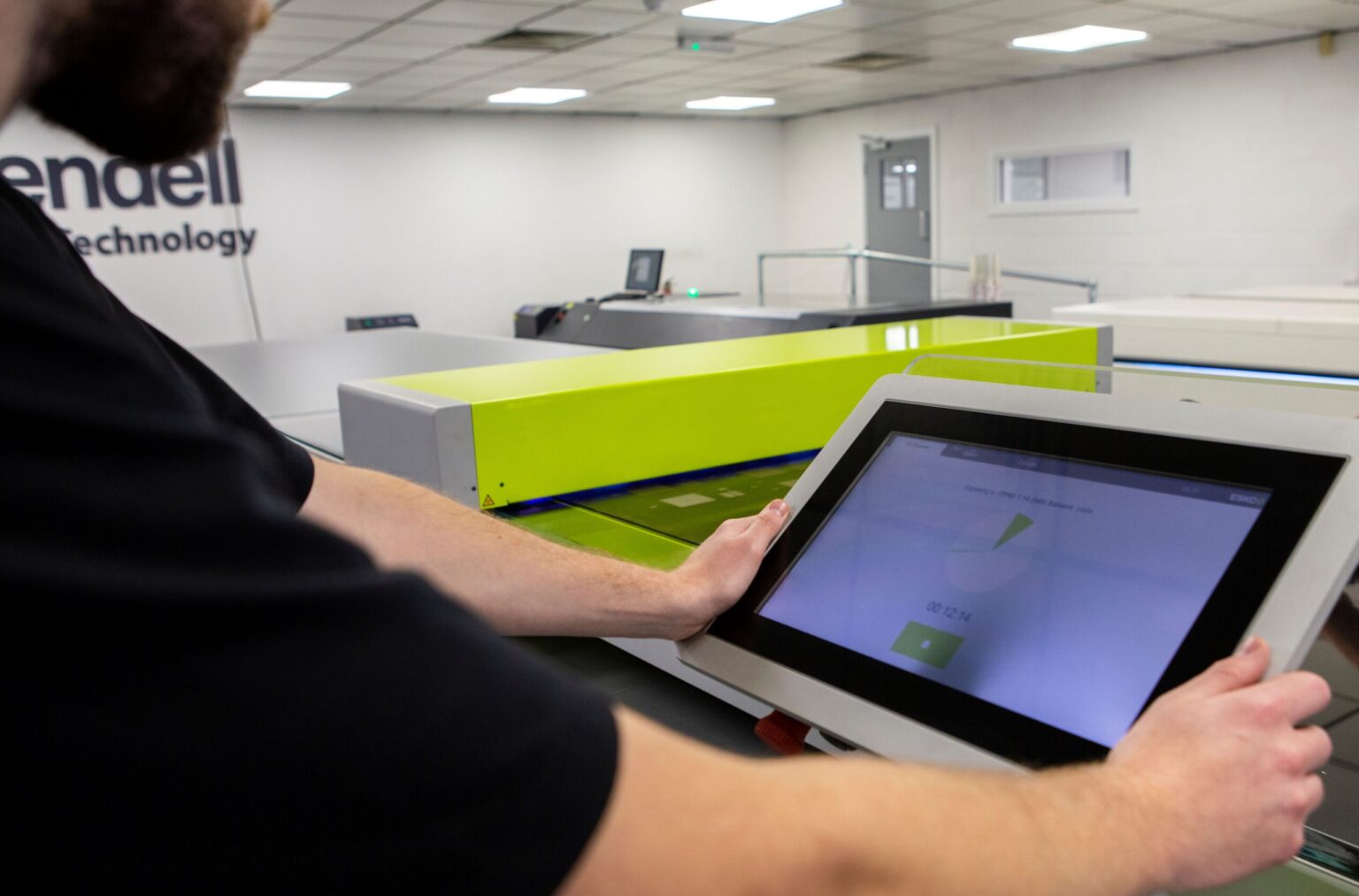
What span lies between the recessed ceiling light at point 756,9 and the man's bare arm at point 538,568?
12.6ft

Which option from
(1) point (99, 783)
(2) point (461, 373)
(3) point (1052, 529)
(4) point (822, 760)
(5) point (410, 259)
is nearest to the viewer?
(1) point (99, 783)

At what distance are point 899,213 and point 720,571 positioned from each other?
7206 mm

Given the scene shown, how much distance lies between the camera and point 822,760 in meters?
0.39

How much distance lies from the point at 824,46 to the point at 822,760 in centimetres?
531

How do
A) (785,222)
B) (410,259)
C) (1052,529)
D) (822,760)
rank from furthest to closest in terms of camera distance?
A: (785,222) → (410,259) → (1052,529) → (822,760)

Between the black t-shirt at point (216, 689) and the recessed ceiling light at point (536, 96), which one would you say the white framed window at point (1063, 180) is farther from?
the black t-shirt at point (216, 689)

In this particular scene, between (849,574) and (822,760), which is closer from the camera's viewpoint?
(822,760)

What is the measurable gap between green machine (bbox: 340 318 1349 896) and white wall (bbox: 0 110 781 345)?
17.5ft

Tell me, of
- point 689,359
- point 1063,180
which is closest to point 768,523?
point 689,359

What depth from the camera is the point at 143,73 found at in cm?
44

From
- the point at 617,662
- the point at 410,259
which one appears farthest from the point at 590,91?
the point at 617,662

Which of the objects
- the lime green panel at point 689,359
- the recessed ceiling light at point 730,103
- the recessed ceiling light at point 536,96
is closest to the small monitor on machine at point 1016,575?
the lime green panel at point 689,359

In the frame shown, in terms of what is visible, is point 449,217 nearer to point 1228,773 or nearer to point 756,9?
point 756,9

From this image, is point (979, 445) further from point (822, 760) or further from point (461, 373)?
point (461, 373)
